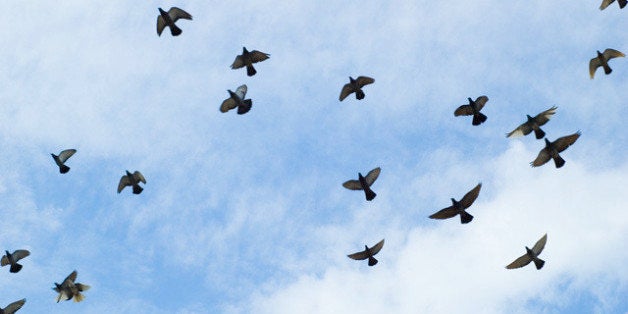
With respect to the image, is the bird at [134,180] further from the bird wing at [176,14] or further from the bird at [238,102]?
the bird wing at [176,14]

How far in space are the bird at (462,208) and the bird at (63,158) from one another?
12033 millimetres

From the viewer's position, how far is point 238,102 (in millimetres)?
28344

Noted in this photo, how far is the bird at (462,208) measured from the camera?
27.5m

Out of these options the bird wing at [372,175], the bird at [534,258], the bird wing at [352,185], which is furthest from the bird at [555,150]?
Answer: the bird wing at [352,185]

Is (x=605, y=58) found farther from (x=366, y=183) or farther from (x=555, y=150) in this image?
(x=366, y=183)

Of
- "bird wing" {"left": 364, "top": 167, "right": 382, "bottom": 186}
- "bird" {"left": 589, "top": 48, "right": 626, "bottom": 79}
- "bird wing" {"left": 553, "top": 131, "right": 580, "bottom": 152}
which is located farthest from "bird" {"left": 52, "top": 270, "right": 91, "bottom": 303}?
"bird" {"left": 589, "top": 48, "right": 626, "bottom": 79}

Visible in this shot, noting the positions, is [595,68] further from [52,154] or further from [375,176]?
[52,154]

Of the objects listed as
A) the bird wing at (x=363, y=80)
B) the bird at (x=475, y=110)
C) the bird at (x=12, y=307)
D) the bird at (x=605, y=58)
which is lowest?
the bird at (x=12, y=307)

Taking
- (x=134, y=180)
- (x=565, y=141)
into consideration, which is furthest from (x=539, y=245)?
(x=134, y=180)

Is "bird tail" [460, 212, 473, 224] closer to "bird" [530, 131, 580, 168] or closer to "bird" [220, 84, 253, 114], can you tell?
"bird" [530, 131, 580, 168]

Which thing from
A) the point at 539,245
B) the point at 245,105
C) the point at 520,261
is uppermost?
the point at 245,105

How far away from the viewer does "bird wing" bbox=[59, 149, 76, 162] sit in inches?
1187

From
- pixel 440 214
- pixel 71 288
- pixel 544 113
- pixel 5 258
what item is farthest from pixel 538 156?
pixel 5 258

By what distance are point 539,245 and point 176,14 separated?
43.9 feet
